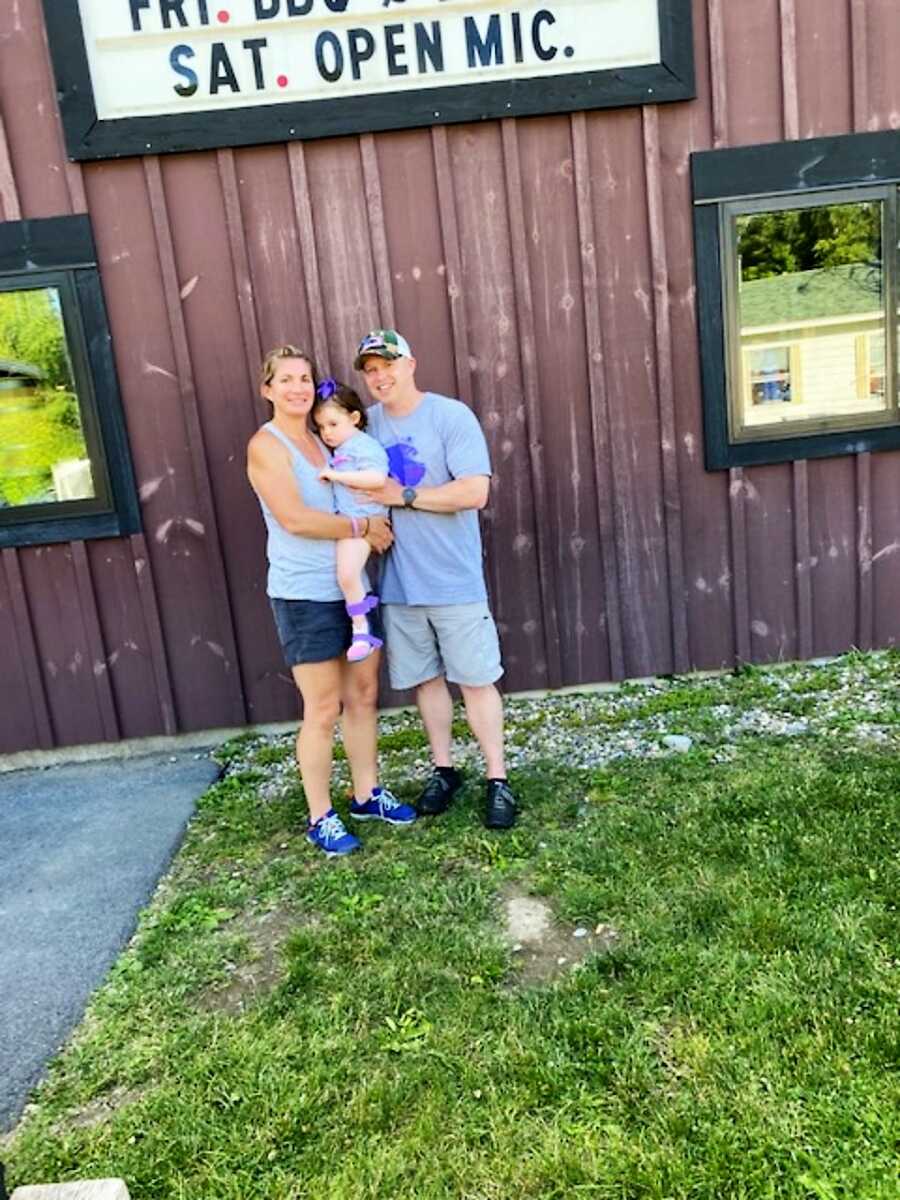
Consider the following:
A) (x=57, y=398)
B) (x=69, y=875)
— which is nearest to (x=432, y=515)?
(x=69, y=875)

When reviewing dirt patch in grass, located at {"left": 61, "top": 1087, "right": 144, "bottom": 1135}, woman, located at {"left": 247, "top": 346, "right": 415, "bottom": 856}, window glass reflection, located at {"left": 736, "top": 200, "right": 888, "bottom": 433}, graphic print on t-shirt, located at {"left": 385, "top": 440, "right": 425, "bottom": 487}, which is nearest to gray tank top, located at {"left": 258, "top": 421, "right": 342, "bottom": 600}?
woman, located at {"left": 247, "top": 346, "right": 415, "bottom": 856}

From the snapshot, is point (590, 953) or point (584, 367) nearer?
point (590, 953)

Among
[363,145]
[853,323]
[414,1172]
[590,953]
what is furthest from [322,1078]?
[853,323]

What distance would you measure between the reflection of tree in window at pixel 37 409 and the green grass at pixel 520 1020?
6.55 feet

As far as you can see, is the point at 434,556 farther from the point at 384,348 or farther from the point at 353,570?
the point at 384,348

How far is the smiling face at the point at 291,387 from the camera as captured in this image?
3238 millimetres

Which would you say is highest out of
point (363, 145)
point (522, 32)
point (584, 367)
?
point (522, 32)

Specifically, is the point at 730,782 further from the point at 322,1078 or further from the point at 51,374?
the point at 51,374

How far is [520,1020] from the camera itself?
2422mm

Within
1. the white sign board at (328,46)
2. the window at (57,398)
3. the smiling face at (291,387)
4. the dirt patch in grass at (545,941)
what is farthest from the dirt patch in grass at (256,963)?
the white sign board at (328,46)

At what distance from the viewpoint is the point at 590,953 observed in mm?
2686

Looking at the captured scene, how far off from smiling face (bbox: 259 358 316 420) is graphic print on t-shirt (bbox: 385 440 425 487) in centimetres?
35

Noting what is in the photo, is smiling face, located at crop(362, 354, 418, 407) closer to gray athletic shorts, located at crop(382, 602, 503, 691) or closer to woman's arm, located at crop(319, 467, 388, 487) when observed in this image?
woman's arm, located at crop(319, 467, 388, 487)

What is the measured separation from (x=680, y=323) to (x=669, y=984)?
3178 mm
